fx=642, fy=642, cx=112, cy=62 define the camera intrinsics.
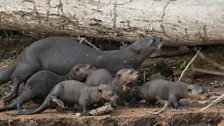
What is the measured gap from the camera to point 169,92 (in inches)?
242

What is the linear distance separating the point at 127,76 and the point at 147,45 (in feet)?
1.82

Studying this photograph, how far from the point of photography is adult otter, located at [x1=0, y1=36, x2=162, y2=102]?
21.9 feet

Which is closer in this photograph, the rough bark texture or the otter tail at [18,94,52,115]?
the otter tail at [18,94,52,115]

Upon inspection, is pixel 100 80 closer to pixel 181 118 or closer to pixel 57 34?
pixel 181 118

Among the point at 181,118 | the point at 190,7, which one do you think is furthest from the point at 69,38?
the point at 181,118

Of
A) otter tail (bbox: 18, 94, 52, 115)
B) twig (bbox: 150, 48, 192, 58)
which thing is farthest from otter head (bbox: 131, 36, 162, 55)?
otter tail (bbox: 18, 94, 52, 115)

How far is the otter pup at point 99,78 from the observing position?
631 centimetres

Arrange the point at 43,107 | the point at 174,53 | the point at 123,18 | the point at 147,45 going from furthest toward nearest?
1. the point at 174,53
2. the point at 123,18
3. the point at 147,45
4. the point at 43,107

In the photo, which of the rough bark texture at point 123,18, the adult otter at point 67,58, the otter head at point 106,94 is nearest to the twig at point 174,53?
the rough bark texture at point 123,18

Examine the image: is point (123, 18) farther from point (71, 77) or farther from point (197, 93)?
point (197, 93)

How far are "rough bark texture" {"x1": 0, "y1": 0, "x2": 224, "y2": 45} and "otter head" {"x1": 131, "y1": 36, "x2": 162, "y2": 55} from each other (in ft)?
0.76

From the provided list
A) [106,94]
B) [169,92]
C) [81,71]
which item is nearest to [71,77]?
[81,71]

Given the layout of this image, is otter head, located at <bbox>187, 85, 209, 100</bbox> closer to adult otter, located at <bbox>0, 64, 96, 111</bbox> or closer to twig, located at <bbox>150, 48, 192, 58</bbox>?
adult otter, located at <bbox>0, 64, 96, 111</bbox>

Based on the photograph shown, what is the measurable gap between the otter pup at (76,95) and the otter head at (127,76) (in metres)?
0.30
